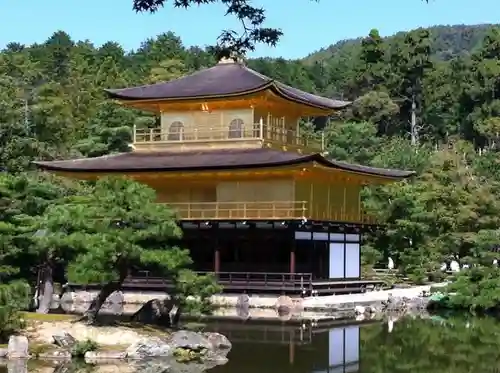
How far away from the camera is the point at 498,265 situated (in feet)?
96.4

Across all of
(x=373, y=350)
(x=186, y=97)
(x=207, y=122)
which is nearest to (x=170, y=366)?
(x=373, y=350)

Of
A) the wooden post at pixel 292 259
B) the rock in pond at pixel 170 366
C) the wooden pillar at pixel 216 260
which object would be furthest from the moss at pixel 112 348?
the wooden pillar at pixel 216 260

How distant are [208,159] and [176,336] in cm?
1296

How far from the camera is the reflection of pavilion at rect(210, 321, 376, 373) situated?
52.9 feet

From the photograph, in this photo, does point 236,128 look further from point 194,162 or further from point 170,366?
point 170,366

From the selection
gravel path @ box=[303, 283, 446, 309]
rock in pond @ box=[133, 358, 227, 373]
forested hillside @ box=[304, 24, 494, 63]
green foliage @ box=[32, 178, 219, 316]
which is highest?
forested hillside @ box=[304, 24, 494, 63]

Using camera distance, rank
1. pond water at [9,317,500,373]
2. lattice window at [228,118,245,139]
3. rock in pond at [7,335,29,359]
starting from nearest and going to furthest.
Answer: rock in pond at [7,335,29,359] < pond water at [9,317,500,373] < lattice window at [228,118,245,139]

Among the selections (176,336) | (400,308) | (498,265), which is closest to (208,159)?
(400,308)

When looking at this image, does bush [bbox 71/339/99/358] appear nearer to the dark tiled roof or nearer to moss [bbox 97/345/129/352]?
moss [bbox 97/345/129/352]

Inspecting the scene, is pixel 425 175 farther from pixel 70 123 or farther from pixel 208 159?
pixel 70 123

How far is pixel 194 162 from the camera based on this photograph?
29359mm

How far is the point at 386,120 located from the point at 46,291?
4981 cm

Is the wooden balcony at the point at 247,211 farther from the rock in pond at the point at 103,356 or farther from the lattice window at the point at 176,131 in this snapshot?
the rock in pond at the point at 103,356

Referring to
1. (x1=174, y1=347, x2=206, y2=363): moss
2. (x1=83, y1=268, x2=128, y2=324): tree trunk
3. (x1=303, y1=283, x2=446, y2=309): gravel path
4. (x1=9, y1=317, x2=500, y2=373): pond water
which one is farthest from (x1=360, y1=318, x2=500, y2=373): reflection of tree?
(x1=83, y1=268, x2=128, y2=324): tree trunk
